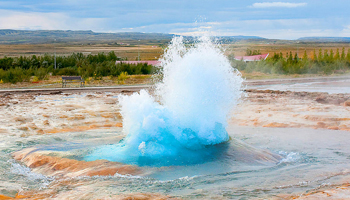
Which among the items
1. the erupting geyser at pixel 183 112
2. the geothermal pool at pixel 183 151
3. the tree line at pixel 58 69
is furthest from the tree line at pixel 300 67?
the erupting geyser at pixel 183 112

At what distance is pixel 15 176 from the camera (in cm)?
596

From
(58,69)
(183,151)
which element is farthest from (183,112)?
(58,69)

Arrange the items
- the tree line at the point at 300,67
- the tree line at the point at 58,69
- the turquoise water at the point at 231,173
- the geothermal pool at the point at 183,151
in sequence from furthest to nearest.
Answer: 1. the tree line at the point at 300,67
2. the tree line at the point at 58,69
3. the geothermal pool at the point at 183,151
4. the turquoise water at the point at 231,173

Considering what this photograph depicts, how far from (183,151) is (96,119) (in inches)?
219

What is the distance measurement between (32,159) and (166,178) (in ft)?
8.35

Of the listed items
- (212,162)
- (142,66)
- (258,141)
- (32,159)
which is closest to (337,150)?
→ (258,141)

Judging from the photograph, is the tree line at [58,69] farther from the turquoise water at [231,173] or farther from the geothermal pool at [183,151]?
the turquoise water at [231,173]

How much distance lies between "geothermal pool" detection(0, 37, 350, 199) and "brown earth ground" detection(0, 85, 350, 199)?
38mm

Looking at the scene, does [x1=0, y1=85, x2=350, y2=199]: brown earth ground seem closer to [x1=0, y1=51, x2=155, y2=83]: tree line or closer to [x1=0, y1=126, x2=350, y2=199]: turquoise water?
[x1=0, y1=126, x2=350, y2=199]: turquoise water

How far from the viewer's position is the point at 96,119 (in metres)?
11.8

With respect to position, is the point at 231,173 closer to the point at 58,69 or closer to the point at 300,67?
the point at 58,69

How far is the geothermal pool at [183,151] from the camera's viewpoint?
535 cm

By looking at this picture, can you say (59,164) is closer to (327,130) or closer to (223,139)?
(223,139)

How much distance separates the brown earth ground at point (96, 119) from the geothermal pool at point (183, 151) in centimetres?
4
